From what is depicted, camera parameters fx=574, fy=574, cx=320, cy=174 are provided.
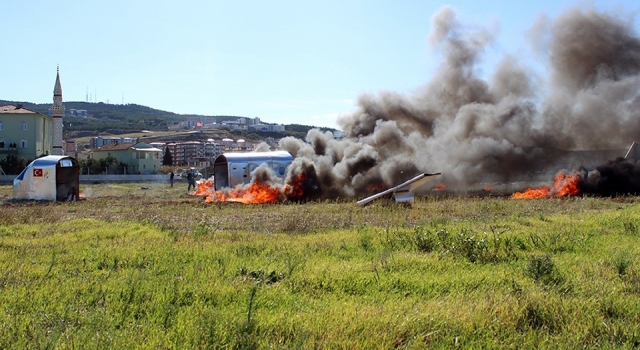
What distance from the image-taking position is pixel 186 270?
10.4m

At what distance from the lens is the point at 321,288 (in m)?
9.23

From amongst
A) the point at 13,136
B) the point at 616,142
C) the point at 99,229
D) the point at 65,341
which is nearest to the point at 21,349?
the point at 65,341

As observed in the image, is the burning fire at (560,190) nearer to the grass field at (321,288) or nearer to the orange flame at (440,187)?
the orange flame at (440,187)

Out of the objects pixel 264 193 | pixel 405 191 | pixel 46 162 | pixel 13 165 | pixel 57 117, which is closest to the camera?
pixel 405 191

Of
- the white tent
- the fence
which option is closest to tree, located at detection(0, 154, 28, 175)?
the fence

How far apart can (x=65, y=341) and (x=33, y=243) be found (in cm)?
856

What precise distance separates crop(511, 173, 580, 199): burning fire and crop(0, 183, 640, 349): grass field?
1588 centimetres

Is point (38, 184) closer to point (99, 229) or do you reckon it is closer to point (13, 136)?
point (99, 229)

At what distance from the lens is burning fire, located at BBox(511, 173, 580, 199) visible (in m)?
31.9

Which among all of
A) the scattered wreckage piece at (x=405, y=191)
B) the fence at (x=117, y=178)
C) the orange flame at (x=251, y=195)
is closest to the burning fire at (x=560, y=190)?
the scattered wreckage piece at (x=405, y=191)

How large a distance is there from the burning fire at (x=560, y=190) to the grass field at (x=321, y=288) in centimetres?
1588

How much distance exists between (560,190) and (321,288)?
26624mm

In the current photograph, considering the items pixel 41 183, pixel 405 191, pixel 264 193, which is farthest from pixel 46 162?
pixel 405 191

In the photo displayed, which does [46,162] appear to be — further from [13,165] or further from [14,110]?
[14,110]
